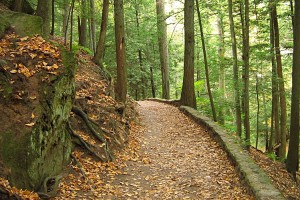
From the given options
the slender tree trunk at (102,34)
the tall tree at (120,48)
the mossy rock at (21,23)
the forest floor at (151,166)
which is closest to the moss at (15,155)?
the forest floor at (151,166)

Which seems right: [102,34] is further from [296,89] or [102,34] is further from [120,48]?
[296,89]

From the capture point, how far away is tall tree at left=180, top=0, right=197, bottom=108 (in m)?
14.8

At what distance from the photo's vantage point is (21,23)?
7.55 meters

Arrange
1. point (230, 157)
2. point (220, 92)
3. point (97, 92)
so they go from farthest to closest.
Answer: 1. point (220, 92)
2. point (97, 92)
3. point (230, 157)

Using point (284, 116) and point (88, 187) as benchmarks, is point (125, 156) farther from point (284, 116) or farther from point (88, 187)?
point (284, 116)

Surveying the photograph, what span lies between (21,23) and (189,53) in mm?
9073

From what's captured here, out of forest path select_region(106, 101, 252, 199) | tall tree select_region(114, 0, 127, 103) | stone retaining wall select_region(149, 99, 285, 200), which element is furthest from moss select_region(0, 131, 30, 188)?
tall tree select_region(114, 0, 127, 103)

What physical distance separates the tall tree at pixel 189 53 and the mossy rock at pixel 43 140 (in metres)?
8.63

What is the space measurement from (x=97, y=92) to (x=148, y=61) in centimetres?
1686

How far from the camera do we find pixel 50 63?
263 inches

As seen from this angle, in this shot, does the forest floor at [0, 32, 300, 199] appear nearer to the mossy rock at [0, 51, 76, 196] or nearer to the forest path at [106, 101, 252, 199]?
the forest path at [106, 101, 252, 199]

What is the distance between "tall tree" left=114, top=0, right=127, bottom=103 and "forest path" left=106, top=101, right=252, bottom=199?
177cm

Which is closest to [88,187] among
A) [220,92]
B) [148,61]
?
[220,92]

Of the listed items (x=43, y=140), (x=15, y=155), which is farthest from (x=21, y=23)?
(x=15, y=155)
